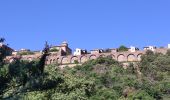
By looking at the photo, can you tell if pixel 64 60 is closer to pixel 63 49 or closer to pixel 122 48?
pixel 63 49

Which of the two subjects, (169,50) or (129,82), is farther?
(169,50)

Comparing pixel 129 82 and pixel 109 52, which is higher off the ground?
pixel 109 52

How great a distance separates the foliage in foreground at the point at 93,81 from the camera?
16422 mm

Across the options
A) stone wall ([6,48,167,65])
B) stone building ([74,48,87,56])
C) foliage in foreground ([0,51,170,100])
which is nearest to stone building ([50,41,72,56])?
stone building ([74,48,87,56])

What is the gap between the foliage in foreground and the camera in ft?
53.9

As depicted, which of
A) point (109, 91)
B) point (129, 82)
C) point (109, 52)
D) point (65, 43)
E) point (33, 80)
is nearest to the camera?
point (33, 80)

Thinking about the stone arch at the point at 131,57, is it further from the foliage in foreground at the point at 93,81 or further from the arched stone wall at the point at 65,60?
the arched stone wall at the point at 65,60

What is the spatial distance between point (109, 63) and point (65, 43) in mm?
20671

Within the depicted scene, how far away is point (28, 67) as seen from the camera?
54.3ft

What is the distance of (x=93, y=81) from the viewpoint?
183 ft

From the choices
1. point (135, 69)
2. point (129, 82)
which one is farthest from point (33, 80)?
point (135, 69)

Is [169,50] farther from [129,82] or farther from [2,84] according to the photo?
[2,84]

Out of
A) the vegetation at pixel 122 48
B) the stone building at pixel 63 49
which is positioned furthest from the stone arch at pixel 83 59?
the vegetation at pixel 122 48

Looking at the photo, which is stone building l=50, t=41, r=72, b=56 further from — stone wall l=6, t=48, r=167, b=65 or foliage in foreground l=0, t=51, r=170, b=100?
foliage in foreground l=0, t=51, r=170, b=100
